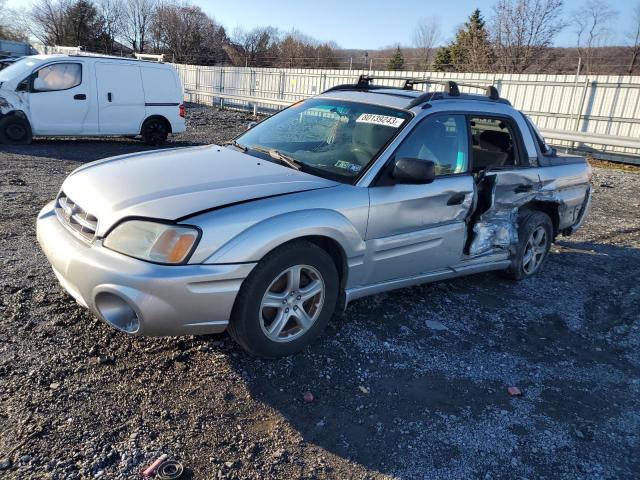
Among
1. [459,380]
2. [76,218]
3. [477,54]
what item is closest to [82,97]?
[76,218]

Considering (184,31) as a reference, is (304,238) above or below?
below

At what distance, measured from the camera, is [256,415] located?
2783 millimetres

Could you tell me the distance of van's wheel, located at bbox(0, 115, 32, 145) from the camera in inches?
410

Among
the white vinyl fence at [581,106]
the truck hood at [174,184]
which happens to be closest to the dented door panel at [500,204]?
the truck hood at [174,184]

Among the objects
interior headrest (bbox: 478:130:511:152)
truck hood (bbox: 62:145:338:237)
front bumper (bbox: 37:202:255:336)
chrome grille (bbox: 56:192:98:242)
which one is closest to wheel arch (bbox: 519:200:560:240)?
interior headrest (bbox: 478:130:511:152)

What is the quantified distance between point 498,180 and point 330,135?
158 centimetres

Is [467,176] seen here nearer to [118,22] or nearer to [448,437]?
[448,437]

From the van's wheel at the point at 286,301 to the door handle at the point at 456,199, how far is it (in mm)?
1249

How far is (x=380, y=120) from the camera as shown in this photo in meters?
3.95

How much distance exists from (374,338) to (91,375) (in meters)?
1.85

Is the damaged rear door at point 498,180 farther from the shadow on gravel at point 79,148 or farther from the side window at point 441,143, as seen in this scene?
the shadow on gravel at point 79,148

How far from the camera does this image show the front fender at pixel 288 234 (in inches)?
113

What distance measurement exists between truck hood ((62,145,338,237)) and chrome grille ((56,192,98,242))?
0.05m

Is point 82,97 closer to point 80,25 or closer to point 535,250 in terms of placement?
point 535,250
